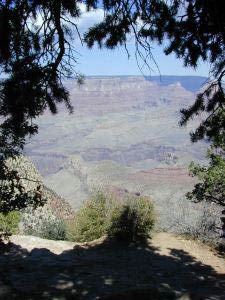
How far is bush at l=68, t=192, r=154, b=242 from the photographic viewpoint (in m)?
16.2

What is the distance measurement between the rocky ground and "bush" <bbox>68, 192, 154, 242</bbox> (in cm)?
54

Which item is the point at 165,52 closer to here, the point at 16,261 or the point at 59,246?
the point at 16,261

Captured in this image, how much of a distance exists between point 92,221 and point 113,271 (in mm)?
6249

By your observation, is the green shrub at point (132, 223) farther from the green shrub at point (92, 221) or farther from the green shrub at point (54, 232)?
the green shrub at point (54, 232)

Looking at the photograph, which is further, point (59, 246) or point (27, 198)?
point (59, 246)

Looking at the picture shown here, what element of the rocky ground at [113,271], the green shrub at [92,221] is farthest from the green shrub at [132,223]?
the green shrub at [92,221]

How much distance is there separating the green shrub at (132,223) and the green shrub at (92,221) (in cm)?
105

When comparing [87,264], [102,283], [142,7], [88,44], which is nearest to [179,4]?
[142,7]

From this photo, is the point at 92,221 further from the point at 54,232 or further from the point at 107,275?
the point at 107,275

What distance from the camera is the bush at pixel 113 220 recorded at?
1616cm

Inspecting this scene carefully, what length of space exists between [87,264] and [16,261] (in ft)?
6.05

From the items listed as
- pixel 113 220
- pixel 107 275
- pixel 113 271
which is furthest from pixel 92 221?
pixel 107 275

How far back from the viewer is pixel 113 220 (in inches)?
650

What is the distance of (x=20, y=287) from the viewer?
29.8 ft
